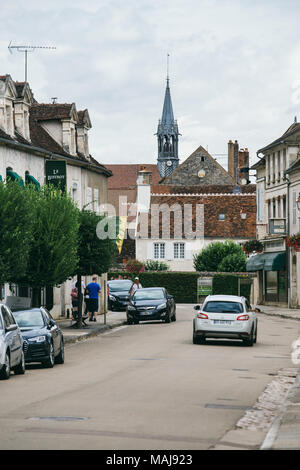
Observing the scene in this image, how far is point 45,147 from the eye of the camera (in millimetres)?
42125

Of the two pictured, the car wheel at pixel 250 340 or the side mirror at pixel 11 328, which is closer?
the side mirror at pixel 11 328

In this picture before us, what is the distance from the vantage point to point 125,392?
50.6ft

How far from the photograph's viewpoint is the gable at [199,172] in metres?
105

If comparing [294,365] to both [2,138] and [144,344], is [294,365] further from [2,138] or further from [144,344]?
[2,138]

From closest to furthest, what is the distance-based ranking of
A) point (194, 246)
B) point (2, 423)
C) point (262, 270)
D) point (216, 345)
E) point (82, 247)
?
point (2, 423) < point (216, 345) < point (82, 247) < point (262, 270) < point (194, 246)

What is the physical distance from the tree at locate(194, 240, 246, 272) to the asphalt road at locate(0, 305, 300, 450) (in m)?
46.2

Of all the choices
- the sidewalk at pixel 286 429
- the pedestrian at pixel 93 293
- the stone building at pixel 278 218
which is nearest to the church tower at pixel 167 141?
the stone building at pixel 278 218

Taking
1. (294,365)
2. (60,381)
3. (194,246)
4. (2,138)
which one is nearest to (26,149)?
(2,138)

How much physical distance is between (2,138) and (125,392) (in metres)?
21.2

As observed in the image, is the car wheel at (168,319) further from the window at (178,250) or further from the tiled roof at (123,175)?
the tiled roof at (123,175)

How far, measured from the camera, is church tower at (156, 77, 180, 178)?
147 metres

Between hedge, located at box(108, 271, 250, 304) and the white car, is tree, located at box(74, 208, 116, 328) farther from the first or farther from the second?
hedge, located at box(108, 271, 250, 304)

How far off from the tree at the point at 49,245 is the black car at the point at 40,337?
870cm
